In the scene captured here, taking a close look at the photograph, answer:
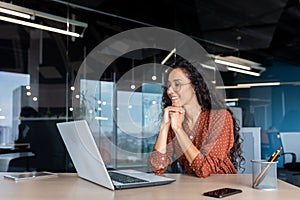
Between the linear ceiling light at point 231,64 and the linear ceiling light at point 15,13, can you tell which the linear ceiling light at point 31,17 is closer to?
the linear ceiling light at point 15,13

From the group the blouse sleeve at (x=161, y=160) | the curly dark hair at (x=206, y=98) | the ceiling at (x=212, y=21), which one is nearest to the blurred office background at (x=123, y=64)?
the ceiling at (x=212, y=21)

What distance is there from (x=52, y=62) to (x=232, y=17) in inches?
107

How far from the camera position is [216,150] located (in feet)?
4.34

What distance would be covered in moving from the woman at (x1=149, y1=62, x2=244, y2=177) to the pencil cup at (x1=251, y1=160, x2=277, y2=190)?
0.26 meters

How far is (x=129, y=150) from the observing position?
449 centimetres

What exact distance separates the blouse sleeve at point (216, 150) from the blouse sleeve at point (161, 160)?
0.15 metres

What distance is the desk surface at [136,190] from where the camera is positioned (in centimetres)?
92

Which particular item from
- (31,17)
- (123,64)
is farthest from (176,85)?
(31,17)

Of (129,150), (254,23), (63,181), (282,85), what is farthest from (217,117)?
(254,23)

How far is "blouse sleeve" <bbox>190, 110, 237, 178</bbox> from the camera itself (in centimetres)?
127

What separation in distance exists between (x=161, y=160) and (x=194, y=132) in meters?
0.19

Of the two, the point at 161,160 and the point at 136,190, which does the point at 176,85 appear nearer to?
the point at 161,160

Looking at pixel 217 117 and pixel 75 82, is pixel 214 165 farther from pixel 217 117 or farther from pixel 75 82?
pixel 75 82

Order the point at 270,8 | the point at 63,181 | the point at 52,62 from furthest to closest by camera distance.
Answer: the point at 52,62 < the point at 270,8 < the point at 63,181
